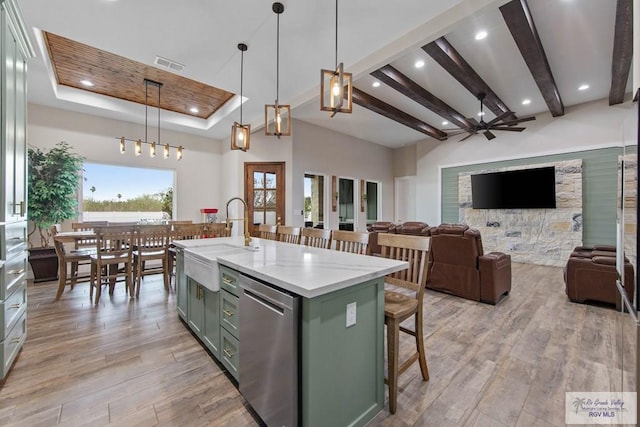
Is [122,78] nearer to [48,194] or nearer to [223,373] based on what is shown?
[48,194]

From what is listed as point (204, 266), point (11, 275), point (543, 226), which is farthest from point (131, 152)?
point (543, 226)

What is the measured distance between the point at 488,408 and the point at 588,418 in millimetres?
577

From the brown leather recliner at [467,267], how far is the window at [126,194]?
18.3 ft

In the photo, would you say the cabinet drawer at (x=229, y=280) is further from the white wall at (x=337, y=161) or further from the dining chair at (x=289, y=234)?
the white wall at (x=337, y=161)

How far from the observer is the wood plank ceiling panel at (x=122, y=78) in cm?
358

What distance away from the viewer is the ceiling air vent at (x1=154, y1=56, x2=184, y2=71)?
11.3 feet

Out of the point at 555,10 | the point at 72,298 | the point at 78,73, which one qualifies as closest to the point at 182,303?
the point at 72,298

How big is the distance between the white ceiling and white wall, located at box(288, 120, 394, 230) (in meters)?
1.46

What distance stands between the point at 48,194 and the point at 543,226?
9.14 meters

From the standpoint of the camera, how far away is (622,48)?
3182 millimetres

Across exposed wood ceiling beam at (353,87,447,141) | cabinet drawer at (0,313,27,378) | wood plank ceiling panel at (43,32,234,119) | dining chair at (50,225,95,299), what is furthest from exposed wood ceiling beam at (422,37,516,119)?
dining chair at (50,225,95,299)

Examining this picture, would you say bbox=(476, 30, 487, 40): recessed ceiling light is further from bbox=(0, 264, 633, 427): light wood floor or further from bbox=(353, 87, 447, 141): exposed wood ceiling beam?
bbox=(0, 264, 633, 427): light wood floor

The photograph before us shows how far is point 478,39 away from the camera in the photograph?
3264 mm

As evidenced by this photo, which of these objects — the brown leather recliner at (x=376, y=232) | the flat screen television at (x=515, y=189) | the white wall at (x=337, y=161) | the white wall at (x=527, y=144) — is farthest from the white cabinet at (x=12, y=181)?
the flat screen television at (x=515, y=189)
